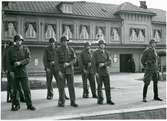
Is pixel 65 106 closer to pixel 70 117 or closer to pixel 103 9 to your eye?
pixel 70 117

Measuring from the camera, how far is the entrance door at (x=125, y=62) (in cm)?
2512

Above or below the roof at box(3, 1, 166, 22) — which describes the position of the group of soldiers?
below

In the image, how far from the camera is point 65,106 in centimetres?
686

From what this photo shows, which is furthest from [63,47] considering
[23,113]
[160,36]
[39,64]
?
[160,36]

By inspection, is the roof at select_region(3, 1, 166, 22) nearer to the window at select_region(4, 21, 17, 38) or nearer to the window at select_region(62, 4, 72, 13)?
the window at select_region(62, 4, 72, 13)

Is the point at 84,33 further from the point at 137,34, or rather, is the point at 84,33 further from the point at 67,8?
the point at 137,34

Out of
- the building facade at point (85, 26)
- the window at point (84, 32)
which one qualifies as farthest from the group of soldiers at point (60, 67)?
the window at point (84, 32)

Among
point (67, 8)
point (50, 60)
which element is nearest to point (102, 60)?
point (50, 60)

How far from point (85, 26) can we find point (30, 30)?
15.8 ft

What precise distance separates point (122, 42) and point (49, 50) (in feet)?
60.0

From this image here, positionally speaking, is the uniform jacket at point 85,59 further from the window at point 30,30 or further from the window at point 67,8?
the window at point 67,8

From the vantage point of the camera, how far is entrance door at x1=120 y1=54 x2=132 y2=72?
82.4ft

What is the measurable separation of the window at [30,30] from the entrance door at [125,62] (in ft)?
26.5

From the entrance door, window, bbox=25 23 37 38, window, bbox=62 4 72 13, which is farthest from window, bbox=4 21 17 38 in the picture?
the entrance door
